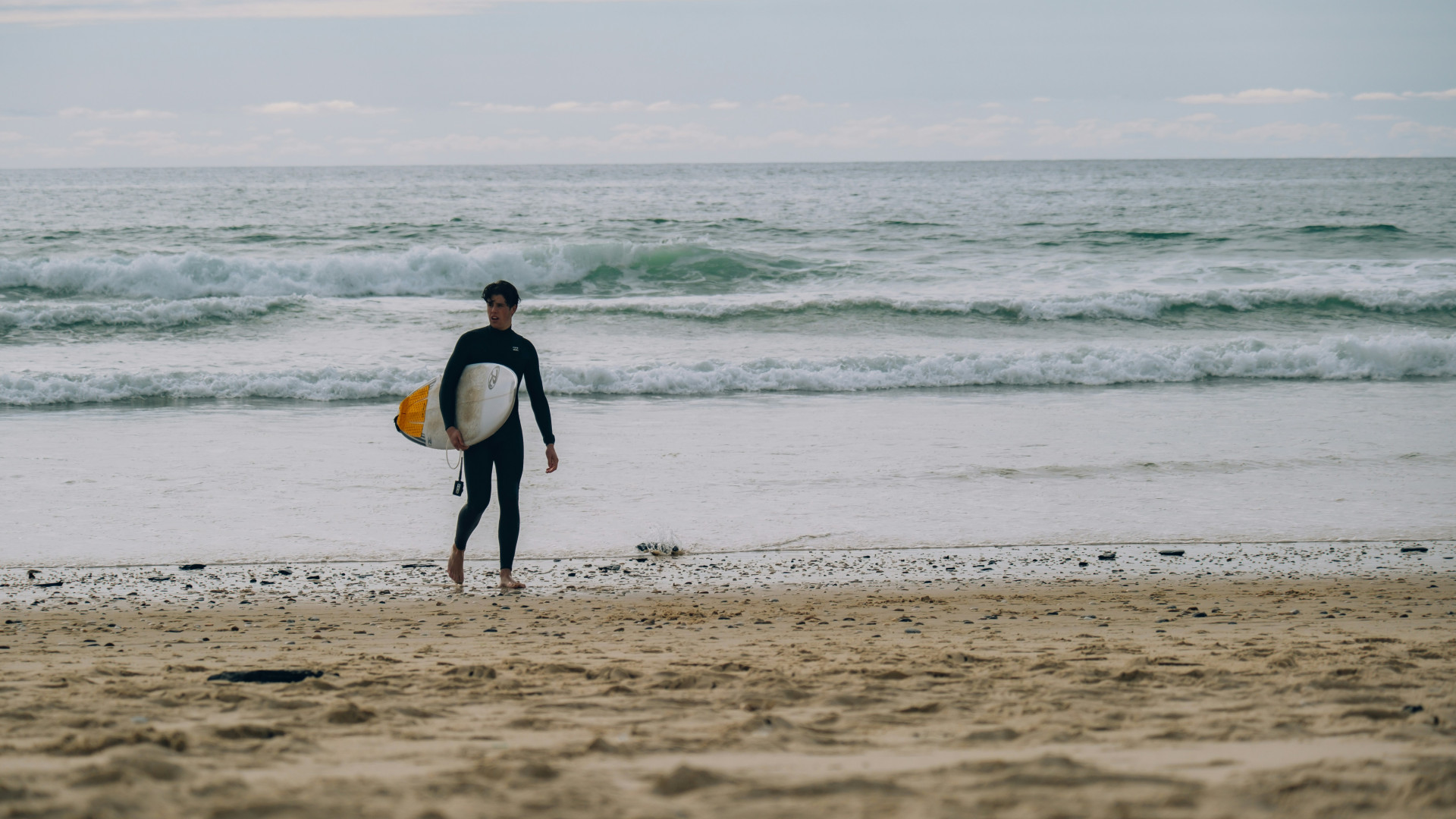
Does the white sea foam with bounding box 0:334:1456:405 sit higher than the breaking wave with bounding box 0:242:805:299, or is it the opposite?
the breaking wave with bounding box 0:242:805:299

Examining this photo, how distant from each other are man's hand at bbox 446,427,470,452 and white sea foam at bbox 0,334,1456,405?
6629mm

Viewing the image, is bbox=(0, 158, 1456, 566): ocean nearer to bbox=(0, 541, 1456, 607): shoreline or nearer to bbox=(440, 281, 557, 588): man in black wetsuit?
bbox=(0, 541, 1456, 607): shoreline

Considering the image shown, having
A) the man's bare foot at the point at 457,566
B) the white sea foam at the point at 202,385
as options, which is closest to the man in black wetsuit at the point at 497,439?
the man's bare foot at the point at 457,566

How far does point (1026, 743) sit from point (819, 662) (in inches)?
46.2

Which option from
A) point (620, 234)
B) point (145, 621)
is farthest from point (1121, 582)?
point (620, 234)

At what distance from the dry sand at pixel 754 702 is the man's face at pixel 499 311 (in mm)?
1467

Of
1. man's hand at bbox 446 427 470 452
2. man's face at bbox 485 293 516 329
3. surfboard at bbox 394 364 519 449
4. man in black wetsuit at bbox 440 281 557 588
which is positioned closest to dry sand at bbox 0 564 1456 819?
man in black wetsuit at bbox 440 281 557 588

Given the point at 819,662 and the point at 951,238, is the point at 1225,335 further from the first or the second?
the point at 819,662

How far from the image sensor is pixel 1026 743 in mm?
2955

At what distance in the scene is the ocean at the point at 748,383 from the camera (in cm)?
678

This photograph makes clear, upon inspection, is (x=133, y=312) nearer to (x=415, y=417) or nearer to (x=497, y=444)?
(x=415, y=417)

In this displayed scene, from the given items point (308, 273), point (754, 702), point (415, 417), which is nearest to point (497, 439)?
point (415, 417)

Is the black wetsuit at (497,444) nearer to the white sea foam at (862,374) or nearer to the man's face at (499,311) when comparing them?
the man's face at (499,311)

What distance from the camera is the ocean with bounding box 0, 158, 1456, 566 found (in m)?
6.78
